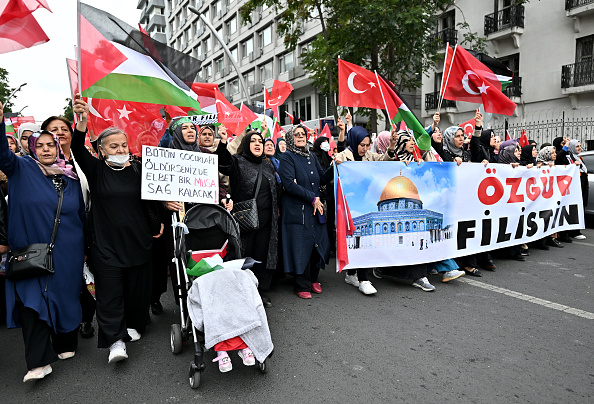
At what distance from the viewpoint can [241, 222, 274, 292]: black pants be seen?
4.59 m

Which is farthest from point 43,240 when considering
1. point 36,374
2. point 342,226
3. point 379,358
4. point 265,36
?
point 265,36

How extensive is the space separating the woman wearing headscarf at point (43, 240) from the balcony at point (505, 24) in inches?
815

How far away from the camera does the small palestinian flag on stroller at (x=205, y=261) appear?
319 cm

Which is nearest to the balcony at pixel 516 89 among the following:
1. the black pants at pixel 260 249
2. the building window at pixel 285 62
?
the building window at pixel 285 62

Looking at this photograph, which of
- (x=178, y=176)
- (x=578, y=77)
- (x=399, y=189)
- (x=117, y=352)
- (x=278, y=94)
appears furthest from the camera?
(x=578, y=77)

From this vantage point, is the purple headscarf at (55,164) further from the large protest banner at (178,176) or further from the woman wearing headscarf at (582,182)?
the woman wearing headscarf at (582,182)

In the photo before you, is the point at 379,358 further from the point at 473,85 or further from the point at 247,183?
the point at 473,85

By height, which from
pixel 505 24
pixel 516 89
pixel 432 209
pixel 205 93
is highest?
pixel 505 24

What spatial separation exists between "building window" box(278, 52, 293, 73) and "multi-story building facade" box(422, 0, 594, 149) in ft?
41.8

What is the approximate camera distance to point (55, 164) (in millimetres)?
3207

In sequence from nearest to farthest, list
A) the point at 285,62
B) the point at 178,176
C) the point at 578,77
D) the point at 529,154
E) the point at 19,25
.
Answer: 1. the point at 19,25
2. the point at 178,176
3. the point at 529,154
4. the point at 578,77
5. the point at 285,62

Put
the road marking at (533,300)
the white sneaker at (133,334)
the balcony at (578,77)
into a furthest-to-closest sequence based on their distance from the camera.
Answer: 1. the balcony at (578,77)
2. the road marking at (533,300)
3. the white sneaker at (133,334)

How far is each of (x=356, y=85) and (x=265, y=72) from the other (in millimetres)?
31754

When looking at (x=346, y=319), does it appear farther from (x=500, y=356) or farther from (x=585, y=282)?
(x=585, y=282)
